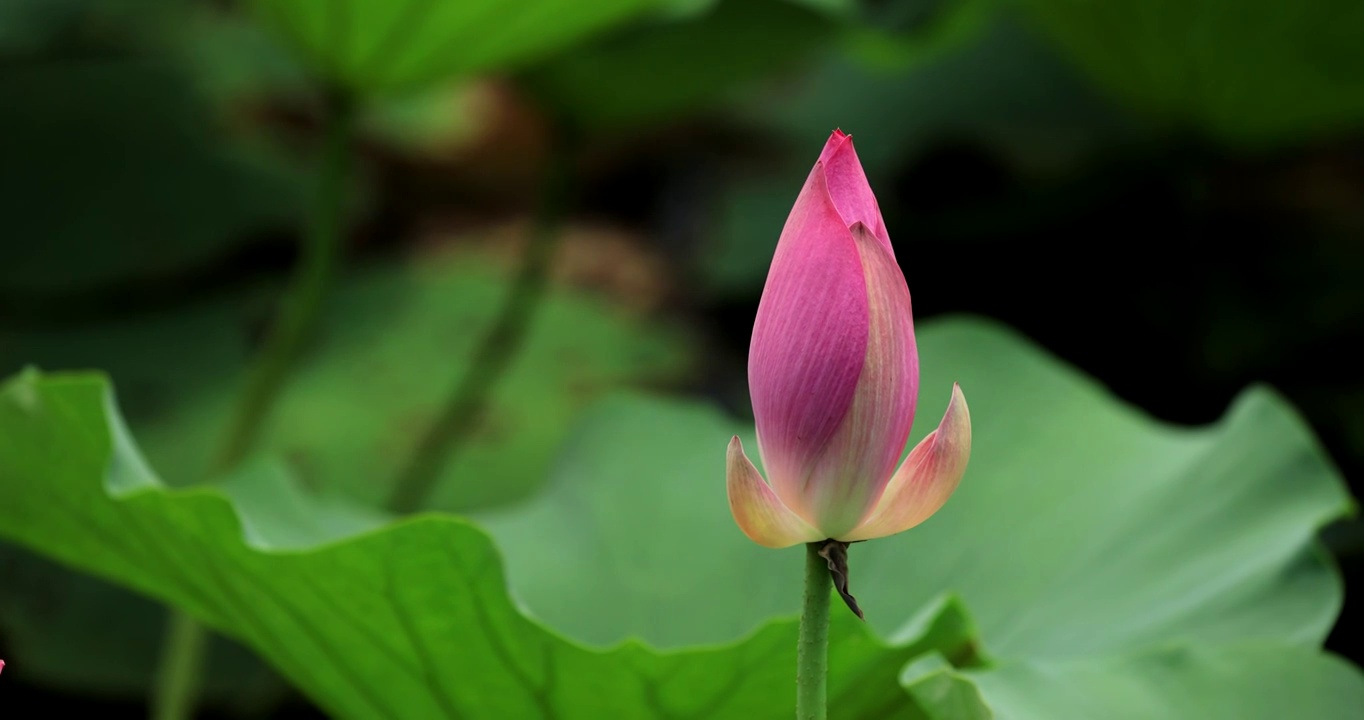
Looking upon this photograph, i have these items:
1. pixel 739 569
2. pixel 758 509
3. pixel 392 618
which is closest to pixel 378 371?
pixel 739 569

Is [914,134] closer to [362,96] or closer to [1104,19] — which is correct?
[1104,19]

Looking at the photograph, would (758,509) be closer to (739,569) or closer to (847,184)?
(847,184)

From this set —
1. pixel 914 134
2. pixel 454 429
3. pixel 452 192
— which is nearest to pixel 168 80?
pixel 452 192

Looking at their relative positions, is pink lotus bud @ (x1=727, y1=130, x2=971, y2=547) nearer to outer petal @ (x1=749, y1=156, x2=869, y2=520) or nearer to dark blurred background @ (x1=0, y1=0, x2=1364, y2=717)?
outer petal @ (x1=749, y1=156, x2=869, y2=520)

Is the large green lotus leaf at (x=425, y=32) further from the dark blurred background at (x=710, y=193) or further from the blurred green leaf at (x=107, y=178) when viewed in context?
the blurred green leaf at (x=107, y=178)

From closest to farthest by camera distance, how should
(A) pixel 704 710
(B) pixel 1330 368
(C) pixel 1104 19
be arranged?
(A) pixel 704 710 → (C) pixel 1104 19 → (B) pixel 1330 368

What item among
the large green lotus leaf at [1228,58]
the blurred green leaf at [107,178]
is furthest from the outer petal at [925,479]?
the blurred green leaf at [107,178]

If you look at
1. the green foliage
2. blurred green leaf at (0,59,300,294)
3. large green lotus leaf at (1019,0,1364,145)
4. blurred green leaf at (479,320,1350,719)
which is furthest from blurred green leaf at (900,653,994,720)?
blurred green leaf at (0,59,300,294)
